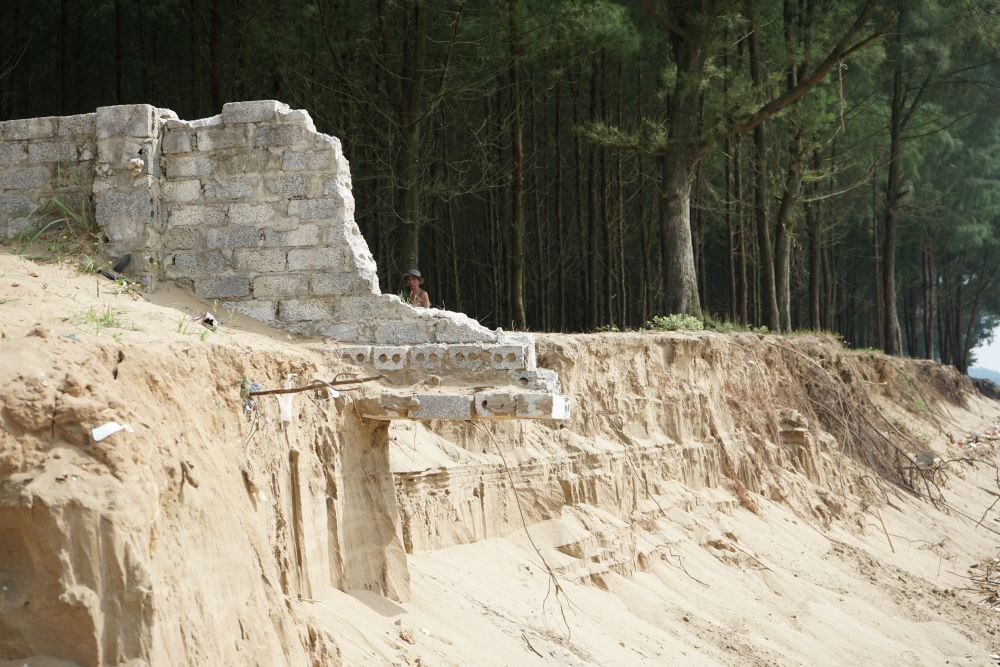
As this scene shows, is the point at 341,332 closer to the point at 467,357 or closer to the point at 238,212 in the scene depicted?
the point at 467,357

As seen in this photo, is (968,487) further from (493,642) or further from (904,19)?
(493,642)

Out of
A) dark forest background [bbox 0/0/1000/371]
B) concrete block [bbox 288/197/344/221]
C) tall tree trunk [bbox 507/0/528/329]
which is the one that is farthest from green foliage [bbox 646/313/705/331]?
concrete block [bbox 288/197/344/221]

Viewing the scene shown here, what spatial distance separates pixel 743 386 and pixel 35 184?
1154 cm

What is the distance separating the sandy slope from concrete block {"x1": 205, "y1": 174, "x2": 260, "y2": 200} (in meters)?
0.96

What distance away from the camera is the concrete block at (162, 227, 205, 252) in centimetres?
992

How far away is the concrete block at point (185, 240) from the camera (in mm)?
9922

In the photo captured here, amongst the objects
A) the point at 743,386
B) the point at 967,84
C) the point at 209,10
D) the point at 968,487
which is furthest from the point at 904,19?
the point at 209,10

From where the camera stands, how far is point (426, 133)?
25453 millimetres

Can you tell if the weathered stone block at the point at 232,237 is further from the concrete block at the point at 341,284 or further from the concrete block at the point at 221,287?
the concrete block at the point at 341,284

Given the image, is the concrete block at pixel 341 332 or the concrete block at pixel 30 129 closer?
the concrete block at pixel 341 332

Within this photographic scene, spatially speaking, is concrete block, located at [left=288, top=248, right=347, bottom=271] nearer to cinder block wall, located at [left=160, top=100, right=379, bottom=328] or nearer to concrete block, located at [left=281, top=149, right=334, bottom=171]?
cinder block wall, located at [left=160, top=100, right=379, bottom=328]

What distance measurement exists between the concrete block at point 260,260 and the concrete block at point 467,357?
5.67 ft

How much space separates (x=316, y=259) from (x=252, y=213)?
72cm

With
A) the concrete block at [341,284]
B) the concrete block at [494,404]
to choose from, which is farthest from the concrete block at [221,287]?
the concrete block at [494,404]
